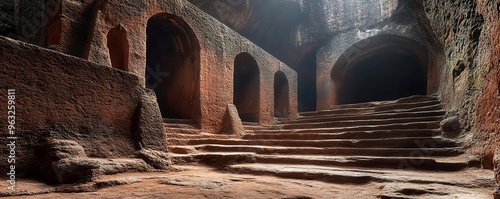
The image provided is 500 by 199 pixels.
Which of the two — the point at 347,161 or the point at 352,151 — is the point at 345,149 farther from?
the point at 347,161

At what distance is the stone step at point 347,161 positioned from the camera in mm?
3670

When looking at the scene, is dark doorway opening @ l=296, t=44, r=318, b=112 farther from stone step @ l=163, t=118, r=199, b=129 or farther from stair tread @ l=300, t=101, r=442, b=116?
stone step @ l=163, t=118, r=199, b=129

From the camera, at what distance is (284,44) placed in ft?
53.7

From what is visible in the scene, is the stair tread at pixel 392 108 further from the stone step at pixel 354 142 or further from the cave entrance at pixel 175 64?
the cave entrance at pixel 175 64

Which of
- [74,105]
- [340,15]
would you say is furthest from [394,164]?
[340,15]

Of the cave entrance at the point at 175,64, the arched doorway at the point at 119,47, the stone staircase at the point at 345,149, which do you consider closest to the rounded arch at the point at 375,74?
the stone staircase at the point at 345,149

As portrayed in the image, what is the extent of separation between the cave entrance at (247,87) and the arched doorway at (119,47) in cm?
412

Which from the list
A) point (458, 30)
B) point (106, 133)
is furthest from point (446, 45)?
point (106, 133)

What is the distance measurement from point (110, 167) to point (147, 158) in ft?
1.98

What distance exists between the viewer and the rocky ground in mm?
2457

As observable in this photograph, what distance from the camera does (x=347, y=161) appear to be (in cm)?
426

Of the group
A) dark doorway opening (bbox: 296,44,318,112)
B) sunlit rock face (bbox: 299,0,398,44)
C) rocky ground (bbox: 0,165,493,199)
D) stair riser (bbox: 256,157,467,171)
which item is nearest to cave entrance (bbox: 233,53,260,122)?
stair riser (bbox: 256,157,467,171)

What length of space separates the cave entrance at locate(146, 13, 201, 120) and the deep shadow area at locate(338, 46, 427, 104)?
37.6 ft

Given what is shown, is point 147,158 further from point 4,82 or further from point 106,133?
point 4,82
